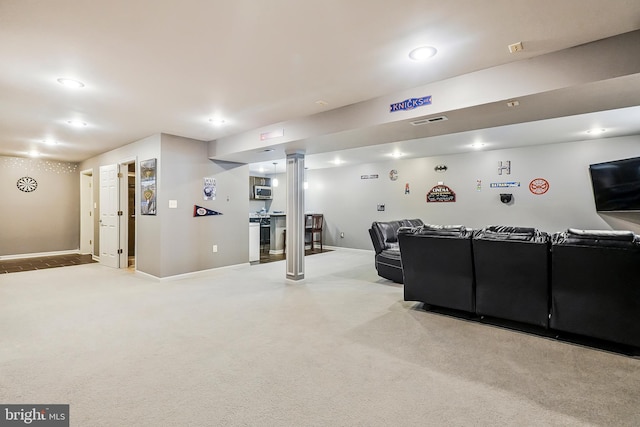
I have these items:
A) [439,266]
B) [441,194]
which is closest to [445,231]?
[439,266]

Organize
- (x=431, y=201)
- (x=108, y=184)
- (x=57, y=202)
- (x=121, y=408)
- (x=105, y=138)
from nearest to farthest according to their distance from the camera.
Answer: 1. (x=121, y=408)
2. (x=105, y=138)
3. (x=108, y=184)
4. (x=431, y=201)
5. (x=57, y=202)

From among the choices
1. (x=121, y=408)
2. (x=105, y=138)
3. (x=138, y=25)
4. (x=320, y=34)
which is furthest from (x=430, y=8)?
(x=105, y=138)

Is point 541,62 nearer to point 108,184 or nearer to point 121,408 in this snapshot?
point 121,408

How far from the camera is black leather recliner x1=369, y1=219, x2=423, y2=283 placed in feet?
17.0

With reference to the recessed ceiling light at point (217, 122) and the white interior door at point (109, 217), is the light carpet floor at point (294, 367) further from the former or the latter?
the recessed ceiling light at point (217, 122)

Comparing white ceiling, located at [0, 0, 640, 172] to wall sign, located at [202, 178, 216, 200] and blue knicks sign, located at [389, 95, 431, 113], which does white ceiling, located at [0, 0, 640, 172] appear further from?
wall sign, located at [202, 178, 216, 200]

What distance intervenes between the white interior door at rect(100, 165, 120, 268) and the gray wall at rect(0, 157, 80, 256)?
2.44 m

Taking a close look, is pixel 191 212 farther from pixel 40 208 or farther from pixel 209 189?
pixel 40 208

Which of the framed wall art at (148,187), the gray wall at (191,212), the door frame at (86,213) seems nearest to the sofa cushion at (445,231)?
the gray wall at (191,212)

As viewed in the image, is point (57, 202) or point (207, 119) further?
point (57, 202)

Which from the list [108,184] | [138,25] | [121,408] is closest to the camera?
[121,408]

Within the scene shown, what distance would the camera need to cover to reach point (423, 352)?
271 cm

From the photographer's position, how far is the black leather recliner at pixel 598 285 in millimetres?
2578

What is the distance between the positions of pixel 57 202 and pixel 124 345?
25.4 feet
